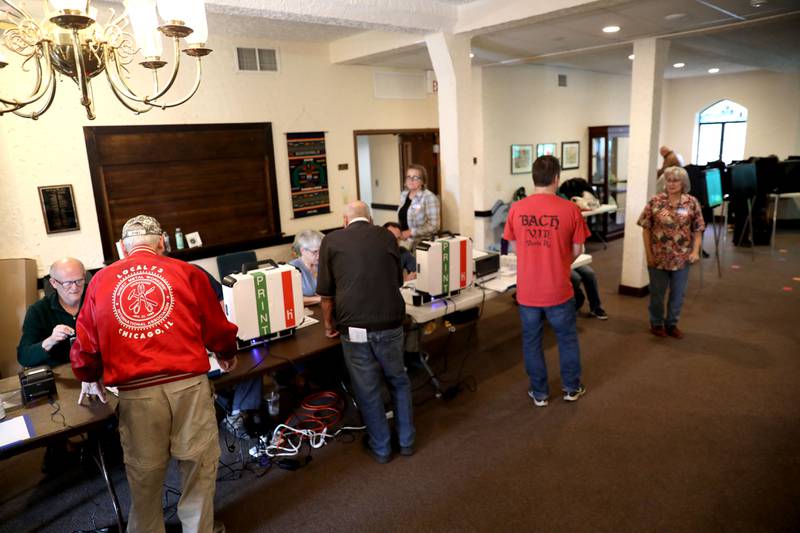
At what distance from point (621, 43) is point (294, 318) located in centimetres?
481

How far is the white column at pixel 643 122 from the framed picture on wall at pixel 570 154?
9.88 feet

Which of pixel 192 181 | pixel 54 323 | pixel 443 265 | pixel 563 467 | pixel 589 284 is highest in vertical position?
pixel 192 181

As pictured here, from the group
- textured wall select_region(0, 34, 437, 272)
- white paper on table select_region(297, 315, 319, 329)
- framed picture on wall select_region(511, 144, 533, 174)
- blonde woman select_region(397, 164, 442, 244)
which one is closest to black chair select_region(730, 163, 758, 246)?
framed picture on wall select_region(511, 144, 533, 174)

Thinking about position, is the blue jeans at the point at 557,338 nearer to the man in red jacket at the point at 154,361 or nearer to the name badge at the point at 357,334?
the name badge at the point at 357,334

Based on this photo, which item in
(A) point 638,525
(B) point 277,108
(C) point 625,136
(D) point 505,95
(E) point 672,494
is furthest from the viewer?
(C) point 625,136

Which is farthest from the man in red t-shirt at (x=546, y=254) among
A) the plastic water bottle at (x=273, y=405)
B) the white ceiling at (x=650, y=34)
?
the white ceiling at (x=650, y=34)

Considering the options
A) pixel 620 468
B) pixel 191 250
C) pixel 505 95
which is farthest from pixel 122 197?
pixel 505 95

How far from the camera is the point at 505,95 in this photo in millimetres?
7301

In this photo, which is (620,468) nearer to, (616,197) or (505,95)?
(505,95)

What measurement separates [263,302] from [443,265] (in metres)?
1.18

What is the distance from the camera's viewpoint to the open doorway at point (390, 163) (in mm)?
7262

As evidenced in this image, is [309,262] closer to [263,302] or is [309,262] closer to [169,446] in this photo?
[263,302]

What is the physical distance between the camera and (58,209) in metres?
4.11

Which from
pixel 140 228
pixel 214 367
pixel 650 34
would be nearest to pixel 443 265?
pixel 214 367
